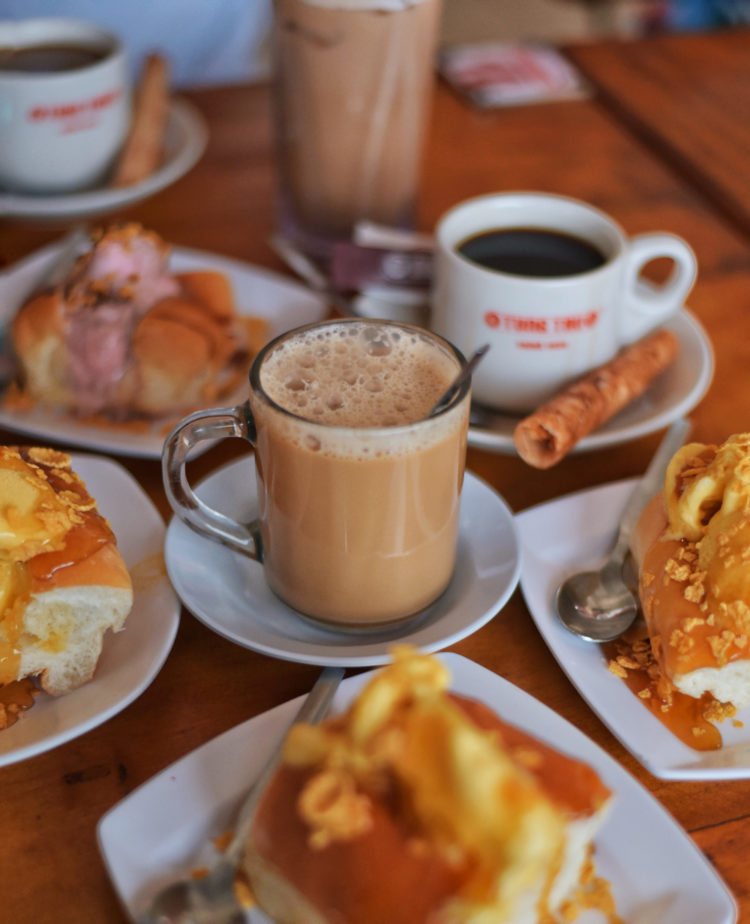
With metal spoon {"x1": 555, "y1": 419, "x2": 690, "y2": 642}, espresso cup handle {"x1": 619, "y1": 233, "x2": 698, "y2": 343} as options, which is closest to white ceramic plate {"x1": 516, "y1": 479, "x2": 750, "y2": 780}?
metal spoon {"x1": 555, "y1": 419, "x2": 690, "y2": 642}

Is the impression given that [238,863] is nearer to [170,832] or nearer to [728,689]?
[170,832]

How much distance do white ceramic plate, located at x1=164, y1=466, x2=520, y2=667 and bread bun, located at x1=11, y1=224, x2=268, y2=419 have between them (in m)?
0.18

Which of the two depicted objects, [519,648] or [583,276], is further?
[583,276]

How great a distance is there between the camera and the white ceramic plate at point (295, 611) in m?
0.77

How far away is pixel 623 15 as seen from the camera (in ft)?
12.1

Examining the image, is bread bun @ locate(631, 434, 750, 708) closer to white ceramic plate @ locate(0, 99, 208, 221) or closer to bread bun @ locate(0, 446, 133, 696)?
bread bun @ locate(0, 446, 133, 696)

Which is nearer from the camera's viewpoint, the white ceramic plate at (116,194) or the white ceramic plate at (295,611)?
the white ceramic plate at (295,611)

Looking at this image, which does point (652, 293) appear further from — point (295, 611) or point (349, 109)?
point (295, 611)

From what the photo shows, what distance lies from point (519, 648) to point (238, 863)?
1.04 ft

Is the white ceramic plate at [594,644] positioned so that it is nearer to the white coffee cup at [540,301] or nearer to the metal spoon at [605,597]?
the metal spoon at [605,597]

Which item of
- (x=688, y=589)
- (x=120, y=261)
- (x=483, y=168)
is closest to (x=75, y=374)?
(x=120, y=261)

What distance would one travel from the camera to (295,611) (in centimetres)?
85

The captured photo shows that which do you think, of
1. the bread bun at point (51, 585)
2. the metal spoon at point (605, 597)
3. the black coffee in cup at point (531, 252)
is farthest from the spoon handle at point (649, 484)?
the bread bun at point (51, 585)

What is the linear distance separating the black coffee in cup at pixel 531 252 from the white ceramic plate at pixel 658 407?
6.2 inches
